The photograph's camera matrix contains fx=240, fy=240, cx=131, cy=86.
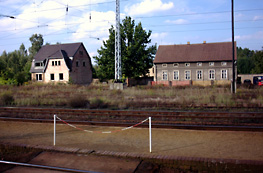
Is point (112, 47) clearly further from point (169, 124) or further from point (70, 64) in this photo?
point (169, 124)

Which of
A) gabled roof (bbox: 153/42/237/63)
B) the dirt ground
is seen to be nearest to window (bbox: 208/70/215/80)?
gabled roof (bbox: 153/42/237/63)

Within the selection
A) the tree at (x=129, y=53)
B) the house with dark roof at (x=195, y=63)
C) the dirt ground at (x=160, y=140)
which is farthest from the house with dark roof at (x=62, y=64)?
the dirt ground at (x=160, y=140)

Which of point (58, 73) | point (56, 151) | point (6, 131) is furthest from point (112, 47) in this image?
point (56, 151)

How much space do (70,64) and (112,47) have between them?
9189 mm

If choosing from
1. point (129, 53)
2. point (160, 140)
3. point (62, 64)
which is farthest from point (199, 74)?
point (160, 140)

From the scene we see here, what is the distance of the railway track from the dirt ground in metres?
0.35

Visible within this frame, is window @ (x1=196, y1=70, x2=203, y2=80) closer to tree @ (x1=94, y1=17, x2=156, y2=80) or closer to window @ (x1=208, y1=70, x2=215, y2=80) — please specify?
window @ (x1=208, y1=70, x2=215, y2=80)

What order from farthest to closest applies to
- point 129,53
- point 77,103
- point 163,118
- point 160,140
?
point 129,53 < point 77,103 < point 163,118 < point 160,140

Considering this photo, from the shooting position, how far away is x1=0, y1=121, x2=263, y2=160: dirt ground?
23.1 feet

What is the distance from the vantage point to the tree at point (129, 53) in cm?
4391

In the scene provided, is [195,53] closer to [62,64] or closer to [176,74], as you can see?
[176,74]

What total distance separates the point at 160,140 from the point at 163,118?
353cm

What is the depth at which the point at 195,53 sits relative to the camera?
44844 mm

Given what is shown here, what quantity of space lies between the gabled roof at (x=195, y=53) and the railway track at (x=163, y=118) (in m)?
32.7
